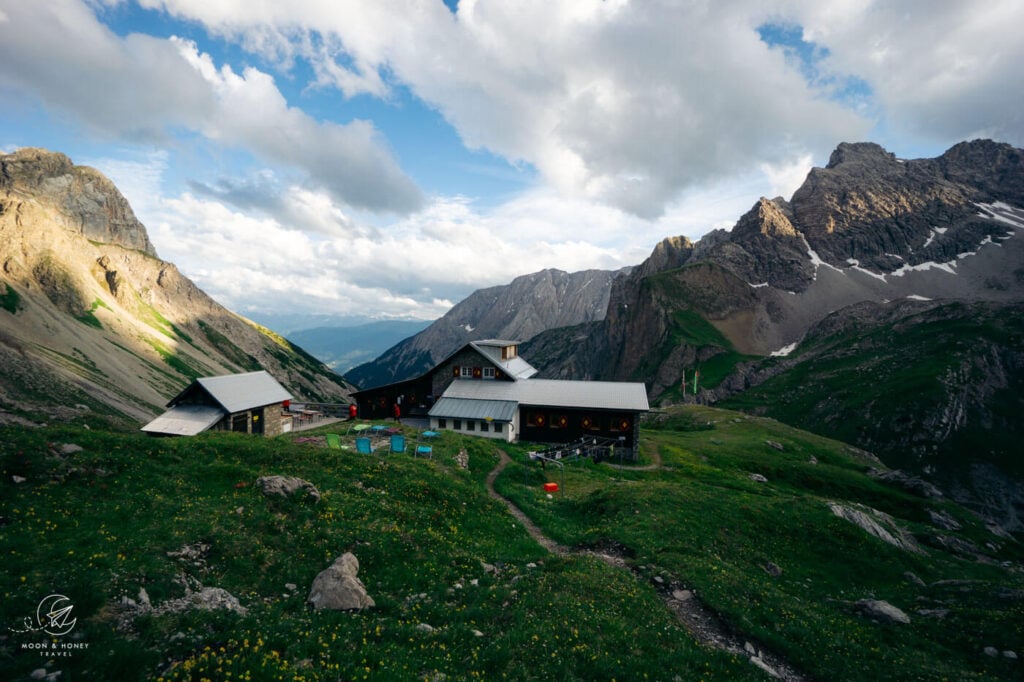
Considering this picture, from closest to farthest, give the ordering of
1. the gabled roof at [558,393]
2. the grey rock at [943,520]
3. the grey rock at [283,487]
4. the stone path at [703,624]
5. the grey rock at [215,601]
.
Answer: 1. the grey rock at [215,601]
2. the stone path at [703,624]
3. the grey rock at [283,487]
4. the grey rock at [943,520]
5. the gabled roof at [558,393]

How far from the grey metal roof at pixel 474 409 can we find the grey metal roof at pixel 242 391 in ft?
55.2

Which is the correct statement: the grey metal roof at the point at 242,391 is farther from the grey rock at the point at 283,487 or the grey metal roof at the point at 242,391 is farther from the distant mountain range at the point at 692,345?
the grey rock at the point at 283,487

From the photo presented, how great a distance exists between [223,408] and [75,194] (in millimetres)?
206929

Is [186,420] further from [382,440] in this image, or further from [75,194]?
[75,194]

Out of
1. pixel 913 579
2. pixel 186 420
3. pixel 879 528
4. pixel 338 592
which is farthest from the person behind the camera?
pixel 186 420

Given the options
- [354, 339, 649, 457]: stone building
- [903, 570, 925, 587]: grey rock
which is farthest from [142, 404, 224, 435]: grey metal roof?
[903, 570, 925, 587]: grey rock

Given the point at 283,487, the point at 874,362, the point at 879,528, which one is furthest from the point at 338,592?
the point at 874,362

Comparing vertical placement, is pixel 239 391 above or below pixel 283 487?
above

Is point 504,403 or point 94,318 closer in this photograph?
point 504,403

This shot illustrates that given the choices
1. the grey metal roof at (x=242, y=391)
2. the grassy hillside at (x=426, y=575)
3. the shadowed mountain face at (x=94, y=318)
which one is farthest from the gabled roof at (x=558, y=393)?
the shadowed mountain face at (x=94, y=318)

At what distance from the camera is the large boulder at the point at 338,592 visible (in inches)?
545

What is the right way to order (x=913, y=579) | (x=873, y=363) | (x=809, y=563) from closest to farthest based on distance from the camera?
(x=913, y=579)
(x=809, y=563)
(x=873, y=363)

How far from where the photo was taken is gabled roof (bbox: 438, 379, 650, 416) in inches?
2058

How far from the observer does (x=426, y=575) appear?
16.7 metres
